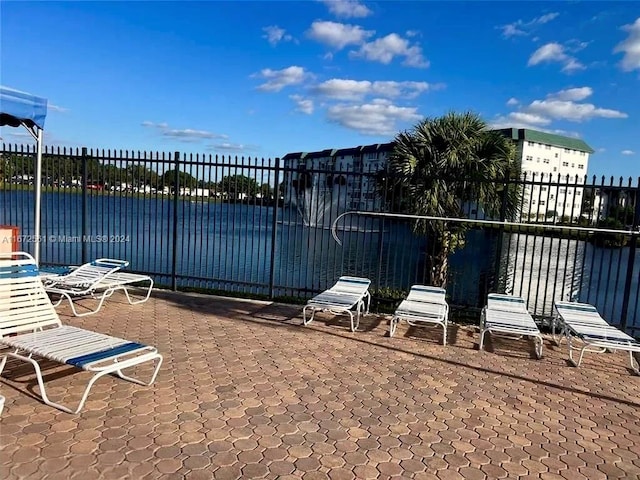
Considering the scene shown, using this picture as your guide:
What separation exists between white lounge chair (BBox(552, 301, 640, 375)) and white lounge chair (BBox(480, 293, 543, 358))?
1.28 feet

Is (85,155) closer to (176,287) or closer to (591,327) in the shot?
(176,287)

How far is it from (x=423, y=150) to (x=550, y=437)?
726 centimetres

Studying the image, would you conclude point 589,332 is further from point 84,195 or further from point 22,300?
point 84,195

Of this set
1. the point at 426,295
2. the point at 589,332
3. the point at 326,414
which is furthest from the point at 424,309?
the point at 326,414

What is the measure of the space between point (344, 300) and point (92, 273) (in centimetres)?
375

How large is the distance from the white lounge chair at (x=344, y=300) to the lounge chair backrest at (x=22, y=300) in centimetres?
304

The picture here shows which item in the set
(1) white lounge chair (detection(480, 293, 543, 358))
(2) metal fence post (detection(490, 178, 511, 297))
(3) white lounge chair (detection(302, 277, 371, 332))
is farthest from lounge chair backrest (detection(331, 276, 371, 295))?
(2) metal fence post (detection(490, 178, 511, 297))

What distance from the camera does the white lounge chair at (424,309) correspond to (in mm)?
5809

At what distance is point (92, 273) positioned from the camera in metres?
6.88

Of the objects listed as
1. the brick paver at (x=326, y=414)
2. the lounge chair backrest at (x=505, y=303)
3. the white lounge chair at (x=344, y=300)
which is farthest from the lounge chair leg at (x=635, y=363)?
the white lounge chair at (x=344, y=300)

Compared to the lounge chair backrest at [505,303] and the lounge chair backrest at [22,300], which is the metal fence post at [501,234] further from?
the lounge chair backrest at [22,300]

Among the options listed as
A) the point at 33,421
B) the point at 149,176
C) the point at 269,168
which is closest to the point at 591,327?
Result: the point at 269,168

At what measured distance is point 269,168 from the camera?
7.64 m

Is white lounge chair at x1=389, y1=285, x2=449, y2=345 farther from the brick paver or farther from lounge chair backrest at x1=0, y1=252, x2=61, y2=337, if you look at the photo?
lounge chair backrest at x1=0, y1=252, x2=61, y2=337
